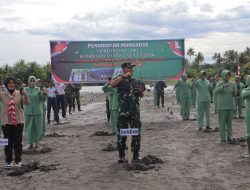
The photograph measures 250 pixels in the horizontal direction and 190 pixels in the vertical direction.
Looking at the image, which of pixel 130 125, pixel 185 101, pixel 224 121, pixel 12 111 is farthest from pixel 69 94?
pixel 130 125

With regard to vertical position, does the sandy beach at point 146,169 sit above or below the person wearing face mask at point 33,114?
below

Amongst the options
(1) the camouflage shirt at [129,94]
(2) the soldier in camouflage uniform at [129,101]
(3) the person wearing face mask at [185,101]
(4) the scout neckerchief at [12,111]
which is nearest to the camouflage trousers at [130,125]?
(2) the soldier in camouflage uniform at [129,101]

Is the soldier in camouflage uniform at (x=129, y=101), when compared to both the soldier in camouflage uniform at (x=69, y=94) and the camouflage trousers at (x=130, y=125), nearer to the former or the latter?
the camouflage trousers at (x=130, y=125)

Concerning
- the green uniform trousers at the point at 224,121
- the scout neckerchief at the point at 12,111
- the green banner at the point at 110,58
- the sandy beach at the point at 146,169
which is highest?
the green banner at the point at 110,58

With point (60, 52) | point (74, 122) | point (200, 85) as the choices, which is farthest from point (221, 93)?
point (60, 52)

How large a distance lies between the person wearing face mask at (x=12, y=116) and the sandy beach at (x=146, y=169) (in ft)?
1.44

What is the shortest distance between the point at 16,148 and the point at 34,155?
1724 mm

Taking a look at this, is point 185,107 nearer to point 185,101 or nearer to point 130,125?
point 185,101

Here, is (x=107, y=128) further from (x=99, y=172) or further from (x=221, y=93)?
(x=99, y=172)

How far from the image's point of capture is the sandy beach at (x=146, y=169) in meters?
7.35

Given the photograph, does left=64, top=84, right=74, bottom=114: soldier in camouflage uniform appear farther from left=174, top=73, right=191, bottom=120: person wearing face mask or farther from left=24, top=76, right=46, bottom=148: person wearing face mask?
left=24, top=76, right=46, bottom=148: person wearing face mask

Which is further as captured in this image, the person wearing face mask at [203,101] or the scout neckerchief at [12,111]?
the person wearing face mask at [203,101]

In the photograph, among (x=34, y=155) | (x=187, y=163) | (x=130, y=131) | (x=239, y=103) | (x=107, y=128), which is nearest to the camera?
(x=130, y=131)

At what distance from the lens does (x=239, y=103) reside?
1836 cm
